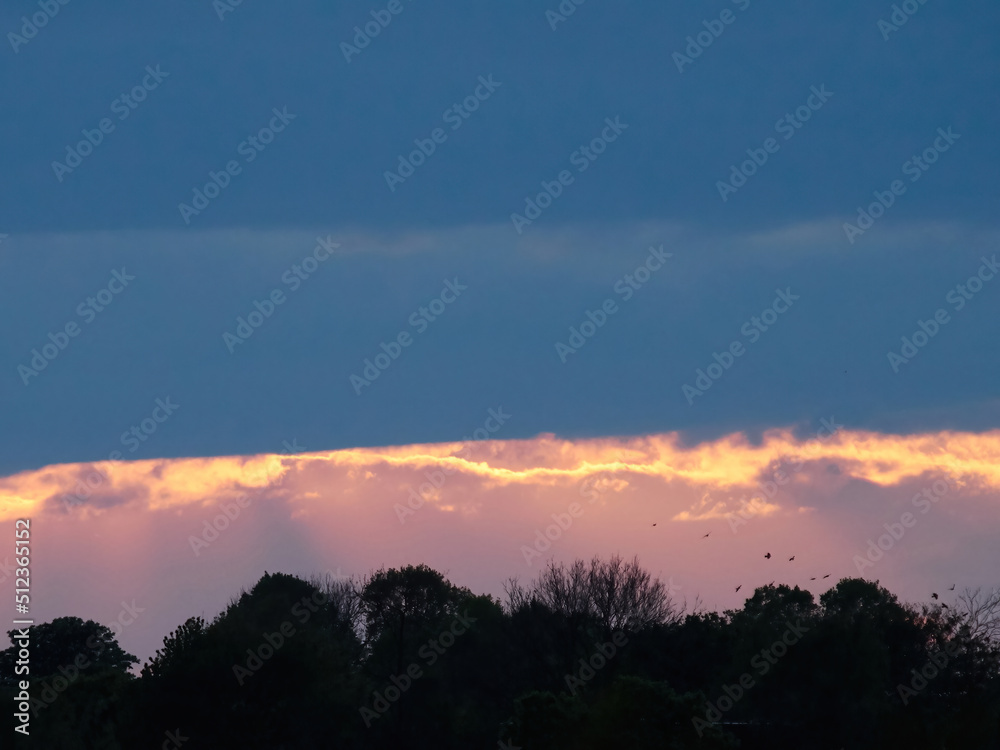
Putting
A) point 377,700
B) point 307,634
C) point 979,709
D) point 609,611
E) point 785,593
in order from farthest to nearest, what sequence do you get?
point 785,593 < point 609,611 < point 377,700 < point 307,634 < point 979,709

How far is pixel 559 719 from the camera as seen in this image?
69938 millimetres

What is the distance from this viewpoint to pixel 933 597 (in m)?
119

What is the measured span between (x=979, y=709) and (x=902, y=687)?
37981 mm

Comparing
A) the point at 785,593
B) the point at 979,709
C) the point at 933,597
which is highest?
the point at 785,593

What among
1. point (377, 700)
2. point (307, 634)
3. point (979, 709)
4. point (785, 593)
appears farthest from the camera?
point (785, 593)

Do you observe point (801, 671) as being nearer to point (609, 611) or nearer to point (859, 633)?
point (859, 633)

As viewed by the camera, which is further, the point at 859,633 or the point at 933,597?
the point at 933,597

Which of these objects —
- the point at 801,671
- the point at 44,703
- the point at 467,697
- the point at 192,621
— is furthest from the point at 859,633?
the point at 44,703

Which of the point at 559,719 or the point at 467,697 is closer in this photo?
the point at 559,719

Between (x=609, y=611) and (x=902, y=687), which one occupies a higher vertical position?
(x=609, y=611)

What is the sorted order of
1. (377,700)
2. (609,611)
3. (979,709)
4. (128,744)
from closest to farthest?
(979,709) < (128,744) < (377,700) < (609,611)

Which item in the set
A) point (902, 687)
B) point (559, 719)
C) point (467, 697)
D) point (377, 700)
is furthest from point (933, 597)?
point (559, 719)

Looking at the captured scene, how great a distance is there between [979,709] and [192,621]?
46.9m

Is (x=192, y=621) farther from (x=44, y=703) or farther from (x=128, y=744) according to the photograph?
(x=44, y=703)
